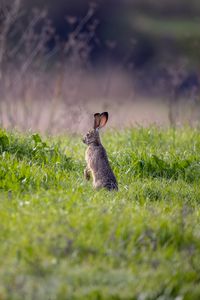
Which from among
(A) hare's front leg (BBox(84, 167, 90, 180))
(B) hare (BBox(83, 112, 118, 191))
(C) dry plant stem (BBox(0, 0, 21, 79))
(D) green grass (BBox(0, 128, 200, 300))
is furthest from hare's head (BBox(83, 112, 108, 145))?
(C) dry plant stem (BBox(0, 0, 21, 79))

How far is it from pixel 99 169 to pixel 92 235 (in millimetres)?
2354

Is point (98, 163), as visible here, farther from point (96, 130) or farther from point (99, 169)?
point (96, 130)

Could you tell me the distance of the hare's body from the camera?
8750 mm

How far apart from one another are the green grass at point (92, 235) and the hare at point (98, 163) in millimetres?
138

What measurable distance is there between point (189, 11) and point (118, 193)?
10494 mm

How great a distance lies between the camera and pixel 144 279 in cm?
613

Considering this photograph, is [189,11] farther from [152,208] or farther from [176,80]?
[152,208]

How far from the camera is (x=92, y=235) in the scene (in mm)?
6609

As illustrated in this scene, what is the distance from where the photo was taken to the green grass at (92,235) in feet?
19.7

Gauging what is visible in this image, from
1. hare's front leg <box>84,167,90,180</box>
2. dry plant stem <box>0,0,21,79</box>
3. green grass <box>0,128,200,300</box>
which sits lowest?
green grass <box>0,128,200,300</box>

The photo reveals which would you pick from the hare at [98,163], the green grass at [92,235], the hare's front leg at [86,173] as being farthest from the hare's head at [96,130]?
the green grass at [92,235]

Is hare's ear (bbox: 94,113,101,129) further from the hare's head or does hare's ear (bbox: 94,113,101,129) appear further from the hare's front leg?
the hare's front leg

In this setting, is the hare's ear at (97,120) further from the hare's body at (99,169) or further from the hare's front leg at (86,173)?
the hare's front leg at (86,173)

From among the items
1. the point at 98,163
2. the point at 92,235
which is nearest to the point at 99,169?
the point at 98,163
